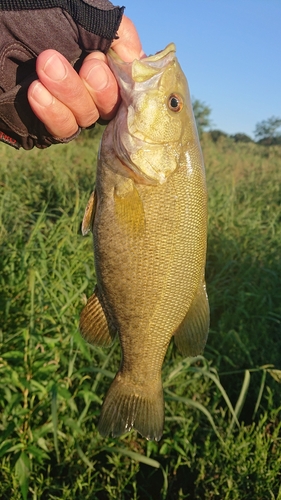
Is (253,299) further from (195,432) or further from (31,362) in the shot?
(31,362)

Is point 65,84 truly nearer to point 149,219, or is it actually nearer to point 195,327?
point 149,219

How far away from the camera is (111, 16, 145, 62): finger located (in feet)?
6.27

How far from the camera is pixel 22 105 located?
1858 millimetres

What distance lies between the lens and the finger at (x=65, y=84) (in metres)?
1.65

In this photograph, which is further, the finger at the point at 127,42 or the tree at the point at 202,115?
the tree at the point at 202,115

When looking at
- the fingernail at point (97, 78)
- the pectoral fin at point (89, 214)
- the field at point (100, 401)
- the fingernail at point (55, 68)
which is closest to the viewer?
the fingernail at point (55, 68)

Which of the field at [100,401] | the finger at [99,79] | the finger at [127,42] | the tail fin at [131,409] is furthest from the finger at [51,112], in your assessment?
the field at [100,401]

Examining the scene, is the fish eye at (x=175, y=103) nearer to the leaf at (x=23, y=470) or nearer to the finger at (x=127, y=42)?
the finger at (x=127, y=42)

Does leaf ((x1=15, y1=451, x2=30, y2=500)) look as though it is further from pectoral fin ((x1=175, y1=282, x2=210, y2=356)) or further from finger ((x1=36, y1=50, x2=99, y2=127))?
finger ((x1=36, y1=50, x2=99, y2=127))

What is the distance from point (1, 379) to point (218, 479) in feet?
4.73

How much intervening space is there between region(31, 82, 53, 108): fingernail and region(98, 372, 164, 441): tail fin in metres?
1.12

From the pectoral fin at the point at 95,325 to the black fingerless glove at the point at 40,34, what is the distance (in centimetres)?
79

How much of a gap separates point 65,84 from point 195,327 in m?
1.04

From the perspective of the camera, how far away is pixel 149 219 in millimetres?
1812
